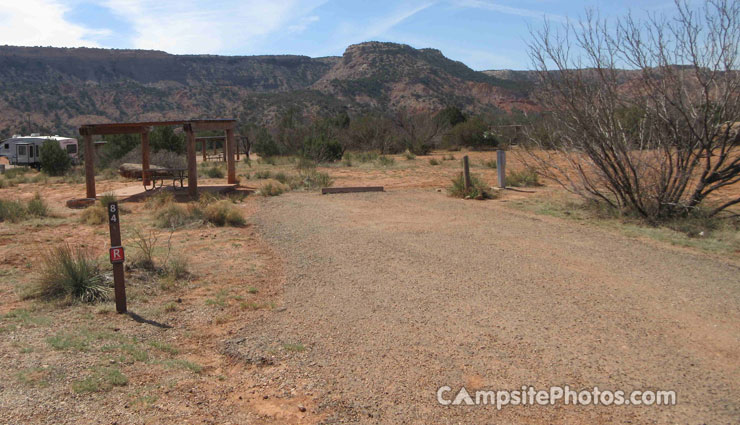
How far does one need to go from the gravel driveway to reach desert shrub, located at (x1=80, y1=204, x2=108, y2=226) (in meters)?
5.51

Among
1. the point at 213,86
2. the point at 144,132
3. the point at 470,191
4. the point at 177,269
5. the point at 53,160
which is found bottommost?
the point at 177,269

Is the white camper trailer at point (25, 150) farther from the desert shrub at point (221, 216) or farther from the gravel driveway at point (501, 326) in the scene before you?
the gravel driveway at point (501, 326)

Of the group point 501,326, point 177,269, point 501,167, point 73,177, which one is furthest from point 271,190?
point 501,326

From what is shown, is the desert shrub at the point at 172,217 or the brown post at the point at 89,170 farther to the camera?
Answer: the brown post at the point at 89,170

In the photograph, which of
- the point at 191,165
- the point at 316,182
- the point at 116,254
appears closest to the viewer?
the point at 116,254

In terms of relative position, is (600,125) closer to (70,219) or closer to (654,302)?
(654,302)

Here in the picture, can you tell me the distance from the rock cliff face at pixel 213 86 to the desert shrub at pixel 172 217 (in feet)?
172

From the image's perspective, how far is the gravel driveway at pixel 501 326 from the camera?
4.14 meters

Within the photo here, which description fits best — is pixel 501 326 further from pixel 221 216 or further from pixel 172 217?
pixel 172 217

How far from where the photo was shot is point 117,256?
5980 millimetres

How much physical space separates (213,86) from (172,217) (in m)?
84.6

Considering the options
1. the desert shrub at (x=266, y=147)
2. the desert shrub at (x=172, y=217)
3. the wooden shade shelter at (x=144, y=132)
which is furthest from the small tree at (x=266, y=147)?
the desert shrub at (x=172, y=217)

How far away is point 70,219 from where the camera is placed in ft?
46.2

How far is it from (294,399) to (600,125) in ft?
32.4
